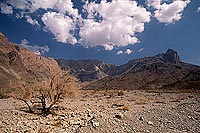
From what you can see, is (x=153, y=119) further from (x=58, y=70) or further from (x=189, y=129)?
(x=58, y=70)

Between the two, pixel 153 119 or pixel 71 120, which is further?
pixel 71 120

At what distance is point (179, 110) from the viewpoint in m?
18.7

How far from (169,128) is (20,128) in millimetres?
9546

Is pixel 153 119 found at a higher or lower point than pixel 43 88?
lower

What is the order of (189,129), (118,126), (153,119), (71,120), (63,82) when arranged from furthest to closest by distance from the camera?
(63,82) < (71,120) < (153,119) < (118,126) < (189,129)

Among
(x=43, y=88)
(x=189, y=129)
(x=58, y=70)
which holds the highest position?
(x=58, y=70)

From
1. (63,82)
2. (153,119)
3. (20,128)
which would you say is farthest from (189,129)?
(63,82)

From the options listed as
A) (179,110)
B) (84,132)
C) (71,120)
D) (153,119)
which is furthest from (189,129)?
(71,120)

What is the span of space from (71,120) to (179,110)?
7978 mm

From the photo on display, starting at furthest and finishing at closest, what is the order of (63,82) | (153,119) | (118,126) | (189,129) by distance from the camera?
(63,82) → (153,119) → (118,126) → (189,129)

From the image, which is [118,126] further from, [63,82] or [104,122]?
[63,82]

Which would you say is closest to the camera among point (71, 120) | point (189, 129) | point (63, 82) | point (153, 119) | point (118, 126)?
point (189, 129)

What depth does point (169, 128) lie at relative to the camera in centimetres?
1532

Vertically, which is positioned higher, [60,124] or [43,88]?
[43,88]
